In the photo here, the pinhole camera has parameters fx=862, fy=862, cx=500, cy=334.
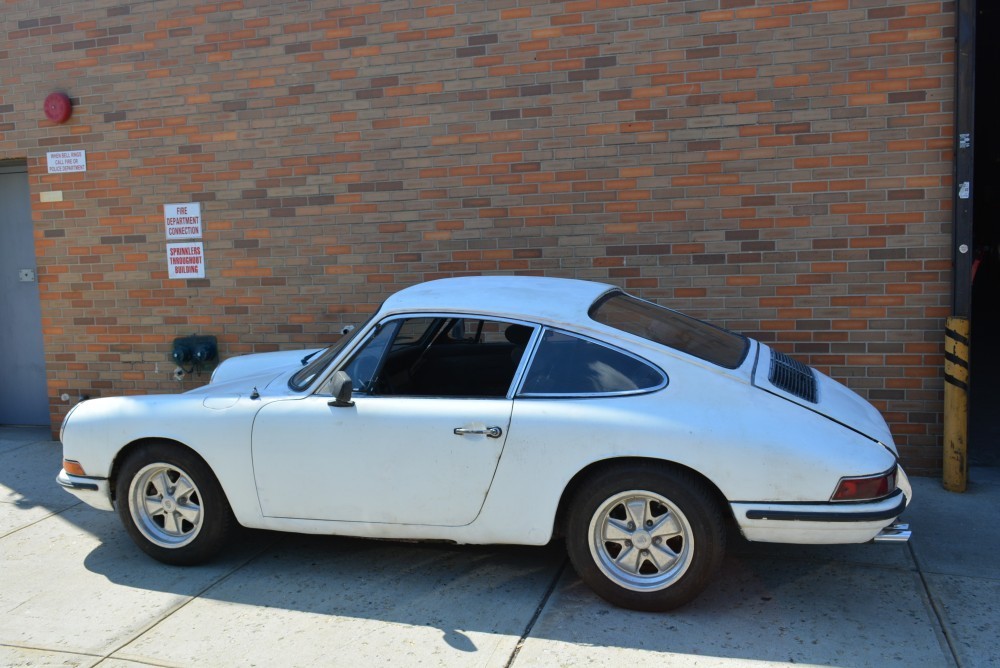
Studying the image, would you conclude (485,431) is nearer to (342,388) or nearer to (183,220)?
(342,388)

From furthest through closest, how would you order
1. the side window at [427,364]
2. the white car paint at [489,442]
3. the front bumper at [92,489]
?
the front bumper at [92,489] < the side window at [427,364] < the white car paint at [489,442]

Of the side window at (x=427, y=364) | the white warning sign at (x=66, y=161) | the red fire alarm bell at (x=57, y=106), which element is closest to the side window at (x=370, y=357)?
the side window at (x=427, y=364)

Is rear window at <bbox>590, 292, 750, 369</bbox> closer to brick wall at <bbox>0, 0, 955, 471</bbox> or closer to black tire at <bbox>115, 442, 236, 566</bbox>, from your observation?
brick wall at <bbox>0, 0, 955, 471</bbox>

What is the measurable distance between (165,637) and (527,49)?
15.2 ft

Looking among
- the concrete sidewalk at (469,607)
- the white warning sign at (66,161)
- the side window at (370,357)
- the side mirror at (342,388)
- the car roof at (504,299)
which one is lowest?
the concrete sidewalk at (469,607)

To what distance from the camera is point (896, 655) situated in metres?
3.50

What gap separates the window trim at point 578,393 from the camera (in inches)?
155

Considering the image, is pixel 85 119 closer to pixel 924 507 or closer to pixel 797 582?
pixel 797 582

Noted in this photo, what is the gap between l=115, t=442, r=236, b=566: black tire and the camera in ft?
14.6

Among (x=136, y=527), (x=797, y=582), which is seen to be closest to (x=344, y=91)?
(x=136, y=527)

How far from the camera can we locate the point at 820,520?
144 inches

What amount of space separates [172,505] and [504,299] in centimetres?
208

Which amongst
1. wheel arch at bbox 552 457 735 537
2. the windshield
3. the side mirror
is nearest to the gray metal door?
the windshield

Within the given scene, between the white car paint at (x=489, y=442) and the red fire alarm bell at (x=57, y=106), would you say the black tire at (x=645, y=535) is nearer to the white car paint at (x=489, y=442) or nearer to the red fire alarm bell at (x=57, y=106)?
the white car paint at (x=489, y=442)
